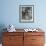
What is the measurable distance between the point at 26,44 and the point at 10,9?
1260 millimetres

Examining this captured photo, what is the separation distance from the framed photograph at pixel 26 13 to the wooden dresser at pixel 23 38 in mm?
648

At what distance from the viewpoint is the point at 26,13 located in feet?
13.3

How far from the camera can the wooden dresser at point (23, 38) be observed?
3.53 metres

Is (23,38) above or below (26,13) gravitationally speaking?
below

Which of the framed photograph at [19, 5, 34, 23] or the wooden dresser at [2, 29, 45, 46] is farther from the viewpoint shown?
the framed photograph at [19, 5, 34, 23]

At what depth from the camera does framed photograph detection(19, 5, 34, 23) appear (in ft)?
13.2

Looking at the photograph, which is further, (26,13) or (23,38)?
(26,13)

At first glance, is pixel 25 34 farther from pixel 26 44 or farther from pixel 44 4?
pixel 44 4

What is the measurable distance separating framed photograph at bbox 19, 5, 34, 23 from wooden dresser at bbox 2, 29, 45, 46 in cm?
65

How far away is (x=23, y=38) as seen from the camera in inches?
139

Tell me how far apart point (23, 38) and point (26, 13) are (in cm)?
92

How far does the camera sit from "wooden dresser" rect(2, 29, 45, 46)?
139 inches

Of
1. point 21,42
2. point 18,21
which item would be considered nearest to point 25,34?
point 21,42

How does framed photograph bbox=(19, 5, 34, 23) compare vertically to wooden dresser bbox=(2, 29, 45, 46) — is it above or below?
above
